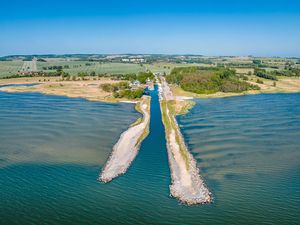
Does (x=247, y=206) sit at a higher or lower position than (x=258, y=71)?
lower

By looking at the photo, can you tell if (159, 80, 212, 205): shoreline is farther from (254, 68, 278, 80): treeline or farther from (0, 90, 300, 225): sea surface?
(254, 68, 278, 80): treeline

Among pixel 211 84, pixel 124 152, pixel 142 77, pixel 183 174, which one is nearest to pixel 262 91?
pixel 211 84

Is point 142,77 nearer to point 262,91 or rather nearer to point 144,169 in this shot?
point 262,91

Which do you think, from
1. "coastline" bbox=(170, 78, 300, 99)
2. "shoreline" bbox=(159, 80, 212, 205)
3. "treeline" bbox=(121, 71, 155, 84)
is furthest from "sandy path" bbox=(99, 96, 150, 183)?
"treeline" bbox=(121, 71, 155, 84)

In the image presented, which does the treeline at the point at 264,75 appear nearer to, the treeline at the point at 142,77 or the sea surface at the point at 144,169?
the treeline at the point at 142,77

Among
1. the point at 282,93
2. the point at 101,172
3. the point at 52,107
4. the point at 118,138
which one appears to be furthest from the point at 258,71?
the point at 101,172

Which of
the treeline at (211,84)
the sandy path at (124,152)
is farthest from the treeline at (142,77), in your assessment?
the sandy path at (124,152)

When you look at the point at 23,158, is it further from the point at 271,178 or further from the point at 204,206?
the point at 271,178
